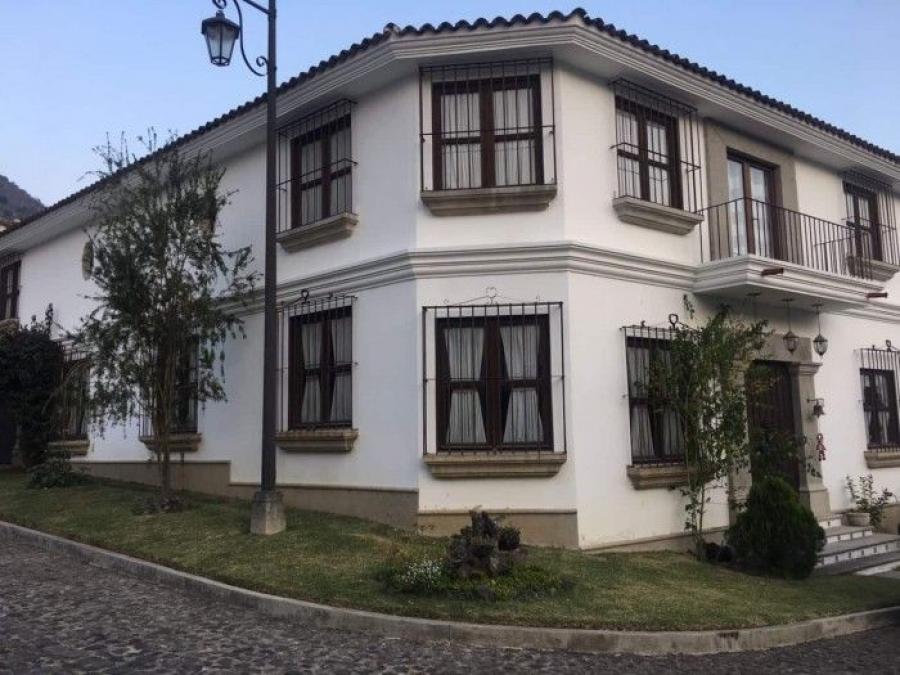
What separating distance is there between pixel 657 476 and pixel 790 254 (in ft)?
16.0

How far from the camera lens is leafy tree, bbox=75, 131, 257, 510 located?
10.8 m

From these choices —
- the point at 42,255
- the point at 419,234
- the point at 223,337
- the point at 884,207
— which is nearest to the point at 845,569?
the point at 419,234

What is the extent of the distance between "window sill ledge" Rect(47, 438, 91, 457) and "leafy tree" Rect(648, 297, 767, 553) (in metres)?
11.5

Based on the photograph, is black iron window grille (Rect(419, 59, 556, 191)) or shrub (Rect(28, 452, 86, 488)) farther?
shrub (Rect(28, 452, 86, 488))

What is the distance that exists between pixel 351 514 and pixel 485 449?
204 centimetres

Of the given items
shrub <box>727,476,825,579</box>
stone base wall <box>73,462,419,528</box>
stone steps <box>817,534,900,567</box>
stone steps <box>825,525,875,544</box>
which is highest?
stone base wall <box>73,462,419,528</box>

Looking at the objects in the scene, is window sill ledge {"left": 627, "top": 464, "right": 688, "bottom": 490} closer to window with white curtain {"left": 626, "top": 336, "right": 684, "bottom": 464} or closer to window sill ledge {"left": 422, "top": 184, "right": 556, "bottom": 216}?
window with white curtain {"left": 626, "top": 336, "right": 684, "bottom": 464}

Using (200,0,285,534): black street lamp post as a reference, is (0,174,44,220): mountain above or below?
above

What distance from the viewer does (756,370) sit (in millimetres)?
10148

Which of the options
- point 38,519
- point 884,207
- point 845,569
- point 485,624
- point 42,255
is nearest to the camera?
point 485,624

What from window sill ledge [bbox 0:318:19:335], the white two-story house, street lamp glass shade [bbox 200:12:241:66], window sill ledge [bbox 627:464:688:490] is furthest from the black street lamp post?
window sill ledge [bbox 0:318:19:335]

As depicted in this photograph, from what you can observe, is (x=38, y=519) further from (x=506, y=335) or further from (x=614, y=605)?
(x=614, y=605)

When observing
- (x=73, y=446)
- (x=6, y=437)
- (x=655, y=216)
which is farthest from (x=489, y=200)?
(x=6, y=437)

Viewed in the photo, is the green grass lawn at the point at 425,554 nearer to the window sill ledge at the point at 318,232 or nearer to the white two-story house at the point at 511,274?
the white two-story house at the point at 511,274
